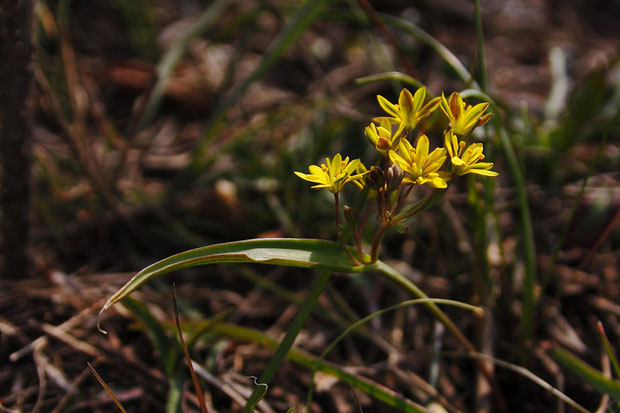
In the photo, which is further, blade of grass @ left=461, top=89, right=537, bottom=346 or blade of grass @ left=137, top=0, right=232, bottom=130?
blade of grass @ left=137, top=0, right=232, bottom=130

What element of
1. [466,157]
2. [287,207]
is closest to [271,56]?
[287,207]

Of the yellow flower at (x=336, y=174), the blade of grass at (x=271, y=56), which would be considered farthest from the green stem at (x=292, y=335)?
the blade of grass at (x=271, y=56)

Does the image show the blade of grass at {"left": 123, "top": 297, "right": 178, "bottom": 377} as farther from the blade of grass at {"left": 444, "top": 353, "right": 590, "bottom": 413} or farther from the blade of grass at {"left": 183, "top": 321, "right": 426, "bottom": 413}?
the blade of grass at {"left": 444, "top": 353, "right": 590, "bottom": 413}

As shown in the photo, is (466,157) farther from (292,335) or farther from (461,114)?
(292,335)

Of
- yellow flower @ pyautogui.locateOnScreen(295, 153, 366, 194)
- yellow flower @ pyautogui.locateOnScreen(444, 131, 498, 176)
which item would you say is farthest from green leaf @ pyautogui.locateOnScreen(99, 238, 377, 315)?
yellow flower @ pyautogui.locateOnScreen(444, 131, 498, 176)

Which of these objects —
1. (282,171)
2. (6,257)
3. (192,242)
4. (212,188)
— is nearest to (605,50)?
(282,171)
